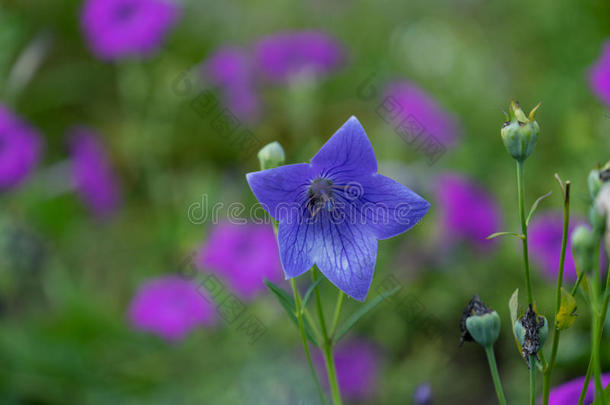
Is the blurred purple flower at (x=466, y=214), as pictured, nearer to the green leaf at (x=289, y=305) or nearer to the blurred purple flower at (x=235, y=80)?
the blurred purple flower at (x=235, y=80)

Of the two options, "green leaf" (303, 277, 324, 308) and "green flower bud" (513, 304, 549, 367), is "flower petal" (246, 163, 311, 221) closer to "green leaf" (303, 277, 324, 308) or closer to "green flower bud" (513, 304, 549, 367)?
"green leaf" (303, 277, 324, 308)

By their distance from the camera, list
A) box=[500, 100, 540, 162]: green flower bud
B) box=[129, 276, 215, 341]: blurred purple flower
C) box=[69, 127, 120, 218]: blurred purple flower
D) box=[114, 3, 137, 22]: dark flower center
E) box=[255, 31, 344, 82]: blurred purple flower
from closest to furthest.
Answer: box=[500, 100, 540, 162]: green flower bud < box=[129, 276, 215, 341]: blurred purple flower < box=[69, 127, 120, 218]: blurred purple flower < box=[114, 3, 137, 22]: dark flower center < box=[255, 31, 344, 82]: blurred purple flower

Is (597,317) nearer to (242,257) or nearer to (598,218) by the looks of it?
(598,218)

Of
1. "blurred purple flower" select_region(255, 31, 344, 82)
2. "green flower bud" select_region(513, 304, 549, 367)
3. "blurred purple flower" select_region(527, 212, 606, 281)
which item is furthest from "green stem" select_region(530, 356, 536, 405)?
"blurred purple flower" select_region(255, 31, 344, 82)

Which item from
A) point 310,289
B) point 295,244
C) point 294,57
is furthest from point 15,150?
point 310,289

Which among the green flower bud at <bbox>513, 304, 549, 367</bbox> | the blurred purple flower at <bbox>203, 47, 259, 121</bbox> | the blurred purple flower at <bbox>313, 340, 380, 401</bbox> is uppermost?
the blurred purple flower at <bbox>203, 47, 259, 121</bbox>

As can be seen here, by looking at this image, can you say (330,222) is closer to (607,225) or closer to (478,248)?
(607,225)
